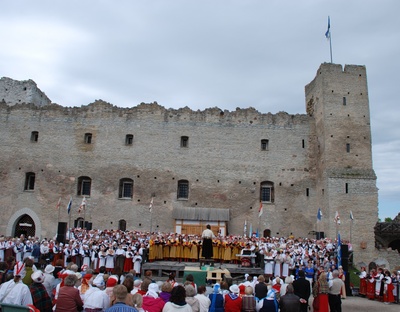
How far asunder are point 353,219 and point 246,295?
1946cm

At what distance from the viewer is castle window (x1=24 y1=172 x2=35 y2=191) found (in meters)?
29.3

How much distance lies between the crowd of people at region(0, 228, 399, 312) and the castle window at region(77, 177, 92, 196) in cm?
644

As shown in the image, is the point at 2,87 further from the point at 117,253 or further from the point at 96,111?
the point at 117,253

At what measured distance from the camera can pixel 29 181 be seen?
2958 cm

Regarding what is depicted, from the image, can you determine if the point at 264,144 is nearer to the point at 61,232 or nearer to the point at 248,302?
the point at 61,232

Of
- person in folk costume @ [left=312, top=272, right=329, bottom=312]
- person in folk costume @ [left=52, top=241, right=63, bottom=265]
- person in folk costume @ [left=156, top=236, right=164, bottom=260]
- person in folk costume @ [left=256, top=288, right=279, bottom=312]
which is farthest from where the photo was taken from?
person in folk costume @ [left=52, top=241, right=63, bottom=265]

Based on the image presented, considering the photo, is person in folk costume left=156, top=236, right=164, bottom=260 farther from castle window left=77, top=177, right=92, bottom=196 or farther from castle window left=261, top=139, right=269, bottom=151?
castle window left=261, top=139, right=269, bottom=151

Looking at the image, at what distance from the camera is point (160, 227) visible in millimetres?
27781

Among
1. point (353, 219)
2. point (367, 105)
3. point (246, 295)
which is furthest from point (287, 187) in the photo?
point (246, 295)

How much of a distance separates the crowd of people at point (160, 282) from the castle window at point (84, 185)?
644 cm

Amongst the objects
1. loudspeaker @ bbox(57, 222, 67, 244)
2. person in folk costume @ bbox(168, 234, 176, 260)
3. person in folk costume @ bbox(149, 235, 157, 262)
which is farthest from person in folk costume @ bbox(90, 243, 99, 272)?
person in folk costume @ bbox(168, 234, 176, 260)

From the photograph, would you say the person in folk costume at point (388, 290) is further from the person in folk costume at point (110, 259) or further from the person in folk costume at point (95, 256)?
the person in folk costume at point (95, 256)

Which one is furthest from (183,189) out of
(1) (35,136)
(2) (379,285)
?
(2) (379,285)

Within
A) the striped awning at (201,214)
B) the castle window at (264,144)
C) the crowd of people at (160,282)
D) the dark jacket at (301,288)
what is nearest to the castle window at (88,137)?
the striped awning at (201,214)
